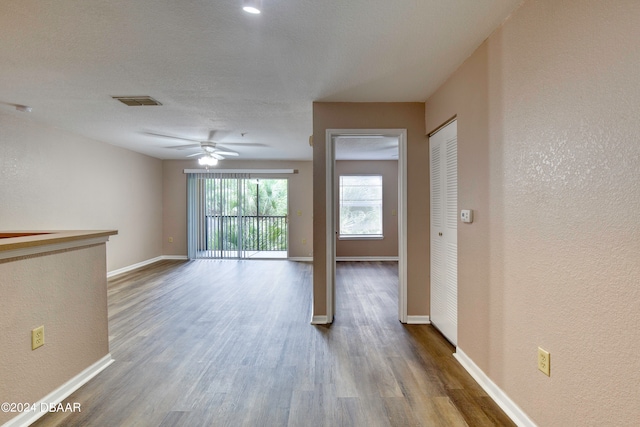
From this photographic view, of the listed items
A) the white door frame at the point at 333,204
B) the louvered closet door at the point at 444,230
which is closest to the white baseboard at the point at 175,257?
→ the white door frame at the point at 333,204

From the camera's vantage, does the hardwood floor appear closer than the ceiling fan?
Yes

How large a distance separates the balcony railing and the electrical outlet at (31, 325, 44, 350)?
495cm

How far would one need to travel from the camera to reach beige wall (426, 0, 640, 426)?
3.58 ft

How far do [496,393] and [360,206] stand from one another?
502cm

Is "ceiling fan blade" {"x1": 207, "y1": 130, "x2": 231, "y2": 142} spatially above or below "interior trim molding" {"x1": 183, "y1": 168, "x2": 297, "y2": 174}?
above

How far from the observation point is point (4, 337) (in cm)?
154

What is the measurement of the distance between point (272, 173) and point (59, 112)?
387cm

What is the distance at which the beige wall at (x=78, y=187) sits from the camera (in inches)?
139

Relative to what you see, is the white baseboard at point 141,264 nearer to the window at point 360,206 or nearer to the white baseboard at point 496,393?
the window at point 360,206

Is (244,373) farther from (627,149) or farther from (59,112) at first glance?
(59,112)

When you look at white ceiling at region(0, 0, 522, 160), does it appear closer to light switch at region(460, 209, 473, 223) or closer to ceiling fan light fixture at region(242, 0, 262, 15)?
ceiling fan light fixture at region(242, 0, 262, 15)

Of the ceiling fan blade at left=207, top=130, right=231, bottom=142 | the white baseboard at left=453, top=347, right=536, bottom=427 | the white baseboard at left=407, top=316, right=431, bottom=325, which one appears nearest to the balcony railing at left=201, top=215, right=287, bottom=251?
the ceiling fan blade at left=207, top=130, right=231, bottom=142

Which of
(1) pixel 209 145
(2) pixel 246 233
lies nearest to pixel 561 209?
(1) pixel 209 145

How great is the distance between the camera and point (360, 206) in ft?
22.0
